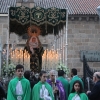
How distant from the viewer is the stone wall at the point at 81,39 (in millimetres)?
30453

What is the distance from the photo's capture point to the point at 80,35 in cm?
3103

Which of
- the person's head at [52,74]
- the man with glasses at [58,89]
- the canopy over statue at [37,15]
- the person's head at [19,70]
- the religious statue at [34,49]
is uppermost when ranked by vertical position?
the canopy over statue at [37,15]

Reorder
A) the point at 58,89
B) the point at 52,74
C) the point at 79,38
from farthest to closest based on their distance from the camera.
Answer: the point at 79,38
the point at 58,89
the point at 52,74

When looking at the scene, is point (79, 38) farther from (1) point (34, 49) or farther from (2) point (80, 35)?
(1) point (34, 49)

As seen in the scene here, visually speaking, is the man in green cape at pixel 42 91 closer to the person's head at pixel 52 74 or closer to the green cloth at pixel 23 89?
the green cloth at pixel 23 89

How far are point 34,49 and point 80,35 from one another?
8932mm

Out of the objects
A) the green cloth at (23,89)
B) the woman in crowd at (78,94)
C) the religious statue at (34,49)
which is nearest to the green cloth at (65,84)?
the green cloth at (23,89)

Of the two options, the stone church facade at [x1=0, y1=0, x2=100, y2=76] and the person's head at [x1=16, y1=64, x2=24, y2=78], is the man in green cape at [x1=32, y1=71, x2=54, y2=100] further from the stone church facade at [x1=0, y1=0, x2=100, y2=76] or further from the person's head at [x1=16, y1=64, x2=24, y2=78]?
the stone church facade at [x1=0, y1=0, x2=100, y2=76]

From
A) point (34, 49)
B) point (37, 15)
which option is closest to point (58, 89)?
point (37, 15)

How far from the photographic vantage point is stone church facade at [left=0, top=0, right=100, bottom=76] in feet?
100.0

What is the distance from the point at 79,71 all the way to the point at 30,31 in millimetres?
8648

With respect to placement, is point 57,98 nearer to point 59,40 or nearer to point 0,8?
point 59,40

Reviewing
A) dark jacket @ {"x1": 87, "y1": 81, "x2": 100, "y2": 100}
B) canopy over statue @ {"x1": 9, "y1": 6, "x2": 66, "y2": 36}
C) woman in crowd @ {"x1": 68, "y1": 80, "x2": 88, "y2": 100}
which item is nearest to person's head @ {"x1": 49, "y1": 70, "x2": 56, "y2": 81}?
woman in crowd @ {"x1": 68, "y1": 80, "x2": 88, "y2": 100}

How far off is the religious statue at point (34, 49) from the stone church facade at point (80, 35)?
765 centimetres
